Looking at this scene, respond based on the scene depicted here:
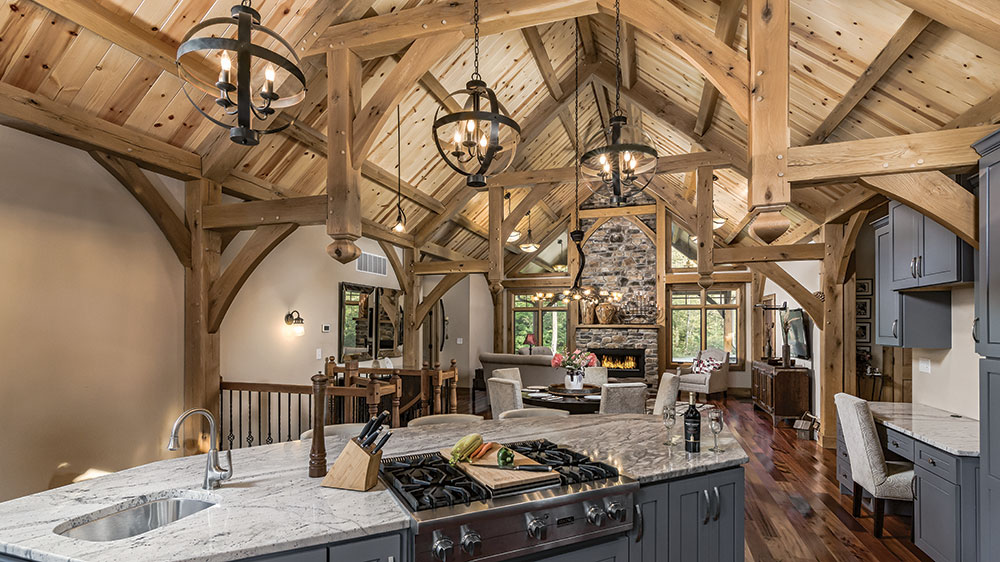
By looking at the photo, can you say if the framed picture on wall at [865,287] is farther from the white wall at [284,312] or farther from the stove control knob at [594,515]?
the white wall at [284,312]

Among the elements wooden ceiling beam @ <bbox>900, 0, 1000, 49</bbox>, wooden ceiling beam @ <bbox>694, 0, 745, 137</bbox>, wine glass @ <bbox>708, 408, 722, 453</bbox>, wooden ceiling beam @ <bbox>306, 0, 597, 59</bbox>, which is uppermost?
wooden ceiling beam @ <bbox>694, 0, 745, 137</bbox>

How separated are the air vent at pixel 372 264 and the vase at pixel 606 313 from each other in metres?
5.52

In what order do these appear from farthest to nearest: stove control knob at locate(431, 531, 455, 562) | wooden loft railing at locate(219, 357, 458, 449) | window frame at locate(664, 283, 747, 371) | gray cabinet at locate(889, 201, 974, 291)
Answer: window frame at locate(664, 283, 747, 371), wooden loft railing at locate(219, 357, 458, 449), gray cabinet at locate(889, 201, 974, 291), stove control knob at locate(431, 531, 455, 562)

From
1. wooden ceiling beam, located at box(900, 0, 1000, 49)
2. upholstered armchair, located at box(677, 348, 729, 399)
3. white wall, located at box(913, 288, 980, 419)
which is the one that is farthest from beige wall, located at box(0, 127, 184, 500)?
upholstered armchair, located at box(677, 348, 729, 399)

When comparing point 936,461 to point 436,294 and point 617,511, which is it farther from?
point 436,294

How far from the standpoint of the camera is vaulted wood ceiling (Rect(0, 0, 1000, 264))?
11.2 ft

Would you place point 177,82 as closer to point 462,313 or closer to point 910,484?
point 910,484

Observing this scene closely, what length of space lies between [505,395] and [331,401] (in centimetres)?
170

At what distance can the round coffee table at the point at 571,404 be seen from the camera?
5.59m

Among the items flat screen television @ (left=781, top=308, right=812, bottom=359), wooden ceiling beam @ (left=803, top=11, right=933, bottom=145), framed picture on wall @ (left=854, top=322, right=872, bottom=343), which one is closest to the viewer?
wooden ceiling beam @ (left=803, top=11, right=933, bottom=145)

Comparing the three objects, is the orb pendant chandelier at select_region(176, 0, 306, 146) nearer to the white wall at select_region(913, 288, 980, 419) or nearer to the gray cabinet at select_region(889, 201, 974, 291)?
the gray cabinet at select_region(889, 201, 974, 291)

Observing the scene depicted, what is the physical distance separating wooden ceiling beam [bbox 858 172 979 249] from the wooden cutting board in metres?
2.42

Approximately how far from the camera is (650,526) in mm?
2357

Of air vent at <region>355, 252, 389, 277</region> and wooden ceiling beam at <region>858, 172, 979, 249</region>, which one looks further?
air vent at <region>355, 252, 389, 277</region>
